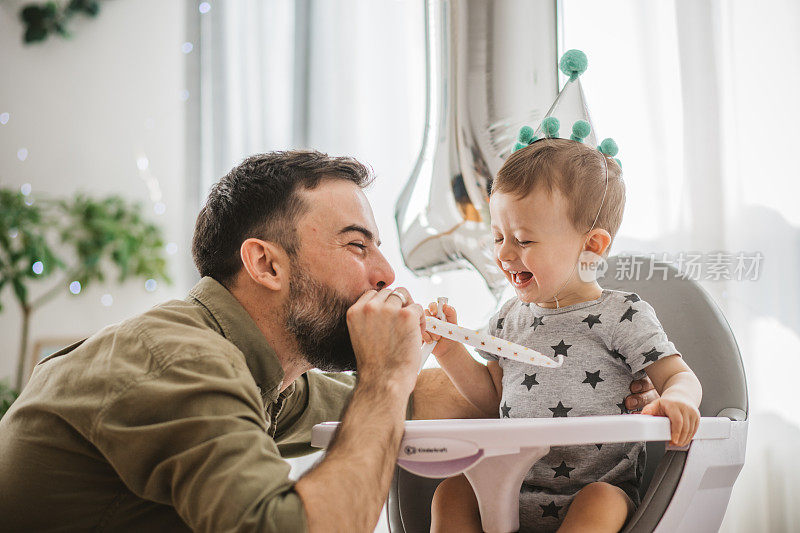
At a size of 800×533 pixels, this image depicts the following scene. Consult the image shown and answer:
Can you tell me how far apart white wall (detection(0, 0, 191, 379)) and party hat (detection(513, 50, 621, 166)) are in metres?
2.14

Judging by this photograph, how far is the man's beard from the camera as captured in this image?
3.80 ft

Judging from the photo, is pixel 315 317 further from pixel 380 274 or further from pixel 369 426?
pixel 369 426

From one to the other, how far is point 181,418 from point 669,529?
0.62m

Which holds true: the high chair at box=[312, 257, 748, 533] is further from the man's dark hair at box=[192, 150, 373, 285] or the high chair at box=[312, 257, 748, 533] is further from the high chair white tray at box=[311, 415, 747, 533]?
the man's dark hair at box=[192, 150, 373, 285]

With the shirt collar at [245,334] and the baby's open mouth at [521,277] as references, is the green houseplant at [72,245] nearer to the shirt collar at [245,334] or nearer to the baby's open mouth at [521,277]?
the shirt collar at [245,334]

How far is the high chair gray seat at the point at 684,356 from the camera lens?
104cm

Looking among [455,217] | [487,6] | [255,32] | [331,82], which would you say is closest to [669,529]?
[455,217]

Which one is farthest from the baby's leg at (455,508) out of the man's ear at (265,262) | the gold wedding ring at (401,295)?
the man's ear at (265,262)

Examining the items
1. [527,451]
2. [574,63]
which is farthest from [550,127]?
[527,451]

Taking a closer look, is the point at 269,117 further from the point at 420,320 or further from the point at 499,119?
the point at 420,320

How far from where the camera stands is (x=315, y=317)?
1.16 m

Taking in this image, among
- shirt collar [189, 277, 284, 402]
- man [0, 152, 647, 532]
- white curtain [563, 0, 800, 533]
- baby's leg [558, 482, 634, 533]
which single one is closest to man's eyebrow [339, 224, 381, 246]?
man [0, 152, 647, 532]

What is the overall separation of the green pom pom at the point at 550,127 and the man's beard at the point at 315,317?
463 mm

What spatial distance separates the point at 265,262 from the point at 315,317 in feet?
0.43
